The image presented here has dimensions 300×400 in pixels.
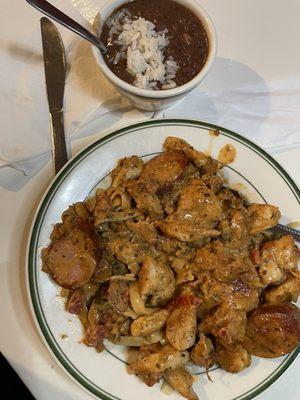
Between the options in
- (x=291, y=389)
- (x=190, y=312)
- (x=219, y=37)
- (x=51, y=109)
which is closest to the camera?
(x=190, y=312)

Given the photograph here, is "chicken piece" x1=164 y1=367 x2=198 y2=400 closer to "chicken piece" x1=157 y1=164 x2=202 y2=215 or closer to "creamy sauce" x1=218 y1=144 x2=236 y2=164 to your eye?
"chicken piece" x1=157 y1=164 x2=202 y2=215

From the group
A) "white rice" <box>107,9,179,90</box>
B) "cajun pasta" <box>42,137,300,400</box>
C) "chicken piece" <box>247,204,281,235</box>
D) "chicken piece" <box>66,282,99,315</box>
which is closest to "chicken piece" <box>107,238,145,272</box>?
"cajun pasta" <box>42,137,300,400</box>

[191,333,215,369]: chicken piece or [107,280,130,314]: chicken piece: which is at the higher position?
[107,280,130,314]: chicken piece

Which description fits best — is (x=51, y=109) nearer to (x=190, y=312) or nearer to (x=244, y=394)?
(x=190, y=312)

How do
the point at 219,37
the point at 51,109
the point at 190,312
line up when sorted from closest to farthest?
1. the point at 190,312
2. the point at 51,109
3. the point at 219,37

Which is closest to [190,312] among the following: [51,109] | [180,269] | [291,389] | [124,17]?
[180,269]

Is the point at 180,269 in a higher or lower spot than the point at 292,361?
higher
